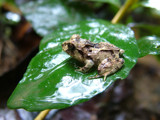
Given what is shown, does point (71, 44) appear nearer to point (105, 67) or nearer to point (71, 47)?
point (71, 47)

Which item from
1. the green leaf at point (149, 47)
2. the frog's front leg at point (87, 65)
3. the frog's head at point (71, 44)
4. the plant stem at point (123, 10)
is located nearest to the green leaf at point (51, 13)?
the plant stem at point (123, 10)

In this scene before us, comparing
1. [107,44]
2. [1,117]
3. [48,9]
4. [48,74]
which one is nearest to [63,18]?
[48,9]

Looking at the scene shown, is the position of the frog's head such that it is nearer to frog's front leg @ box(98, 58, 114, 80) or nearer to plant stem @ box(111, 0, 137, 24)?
frog's front leg @ box(98, 58, 114, 80)

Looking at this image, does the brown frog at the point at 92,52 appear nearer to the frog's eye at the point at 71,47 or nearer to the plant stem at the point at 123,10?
the frog's eye at the point at 71,47

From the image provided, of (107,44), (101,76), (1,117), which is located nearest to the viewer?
(101,76)

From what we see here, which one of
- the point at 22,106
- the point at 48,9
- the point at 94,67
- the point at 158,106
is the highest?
the point at 48,9

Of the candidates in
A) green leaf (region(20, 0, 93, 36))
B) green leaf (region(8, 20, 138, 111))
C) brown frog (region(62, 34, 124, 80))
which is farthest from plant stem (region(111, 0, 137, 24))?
brown frog (region(62, 34, 124, 80))

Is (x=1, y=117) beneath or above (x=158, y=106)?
above

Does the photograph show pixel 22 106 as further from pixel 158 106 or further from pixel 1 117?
pixel 158 106
